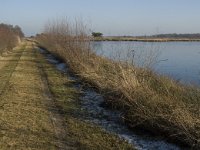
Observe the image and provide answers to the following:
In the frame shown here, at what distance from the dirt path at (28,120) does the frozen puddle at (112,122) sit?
1057 millimetres

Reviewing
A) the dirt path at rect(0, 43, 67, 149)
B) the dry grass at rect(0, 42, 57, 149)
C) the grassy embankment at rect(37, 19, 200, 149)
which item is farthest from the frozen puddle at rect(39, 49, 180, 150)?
the dry grass at rect(0, 42, 57, 149)

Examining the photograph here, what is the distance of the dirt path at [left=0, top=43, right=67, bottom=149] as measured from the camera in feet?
26.5

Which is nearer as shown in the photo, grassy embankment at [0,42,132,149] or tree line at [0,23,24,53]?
grassy embankment at [0,42,132,149]

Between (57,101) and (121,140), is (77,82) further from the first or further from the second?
(121,140)

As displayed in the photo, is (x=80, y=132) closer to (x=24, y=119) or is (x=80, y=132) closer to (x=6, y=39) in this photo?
(x=24, y=119)

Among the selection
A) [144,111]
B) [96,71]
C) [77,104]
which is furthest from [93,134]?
[96,71]

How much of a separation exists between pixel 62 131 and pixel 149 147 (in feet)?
6.94

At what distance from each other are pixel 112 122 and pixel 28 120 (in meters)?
2.15

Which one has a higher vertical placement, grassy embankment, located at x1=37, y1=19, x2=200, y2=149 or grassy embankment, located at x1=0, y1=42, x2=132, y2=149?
grassy embankment, located at x1=37, y1=19, x2=200, y2=149

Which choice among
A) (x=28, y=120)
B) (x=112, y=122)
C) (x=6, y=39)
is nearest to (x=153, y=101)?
(x=112, y=122)

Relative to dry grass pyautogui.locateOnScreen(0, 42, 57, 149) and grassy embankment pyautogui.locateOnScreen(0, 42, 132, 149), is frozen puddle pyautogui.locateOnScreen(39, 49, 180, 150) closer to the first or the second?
grassy embankment pyautogui.locateOnScreen(0, 42, 132, 149)

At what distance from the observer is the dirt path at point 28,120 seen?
808cm

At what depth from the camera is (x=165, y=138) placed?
27.5ft

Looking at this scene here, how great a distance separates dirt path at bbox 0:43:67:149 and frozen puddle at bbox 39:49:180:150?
41.6 inches
